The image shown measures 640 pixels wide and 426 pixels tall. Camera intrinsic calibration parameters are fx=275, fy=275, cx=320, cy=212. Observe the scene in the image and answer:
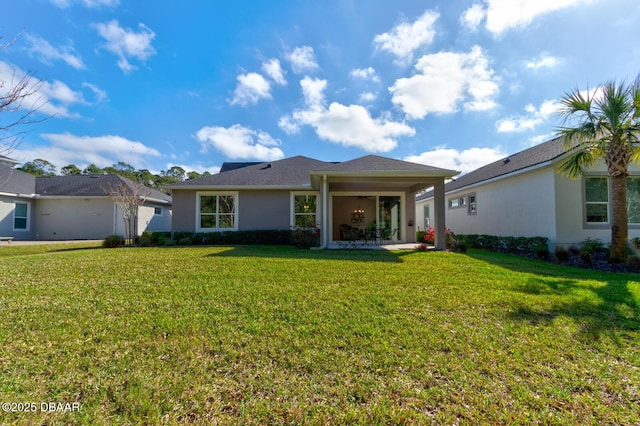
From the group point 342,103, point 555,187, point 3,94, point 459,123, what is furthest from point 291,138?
point 3,94

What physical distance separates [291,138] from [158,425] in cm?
1837

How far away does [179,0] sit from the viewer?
871cm

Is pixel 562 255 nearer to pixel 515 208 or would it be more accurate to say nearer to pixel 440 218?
pixel 515 208

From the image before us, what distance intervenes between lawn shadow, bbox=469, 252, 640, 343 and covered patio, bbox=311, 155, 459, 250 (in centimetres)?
424

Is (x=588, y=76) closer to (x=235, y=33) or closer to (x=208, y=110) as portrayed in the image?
(x=235, y=33)

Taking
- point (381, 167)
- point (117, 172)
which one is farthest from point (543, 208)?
point (117, 172)

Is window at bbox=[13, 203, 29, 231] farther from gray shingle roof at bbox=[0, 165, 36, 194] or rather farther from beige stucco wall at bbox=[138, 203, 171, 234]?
beige stucco wall at bbox=[138, 203, 171, 234]

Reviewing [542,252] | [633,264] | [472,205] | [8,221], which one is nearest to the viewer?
[633,264]

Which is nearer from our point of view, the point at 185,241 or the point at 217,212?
the point at 185,241

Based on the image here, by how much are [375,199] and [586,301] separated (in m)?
10.3

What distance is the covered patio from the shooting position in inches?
405

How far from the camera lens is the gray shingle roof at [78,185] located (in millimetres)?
18344

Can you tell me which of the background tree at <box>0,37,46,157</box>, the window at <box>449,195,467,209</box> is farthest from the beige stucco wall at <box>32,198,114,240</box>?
the window at <box>449,195,467,209</box>

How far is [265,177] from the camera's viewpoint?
1414cm
